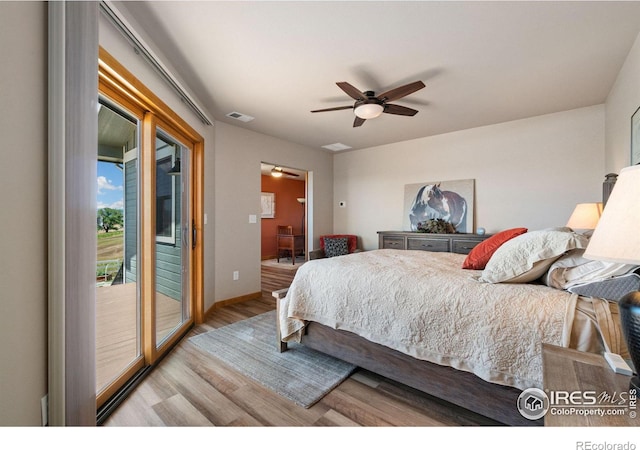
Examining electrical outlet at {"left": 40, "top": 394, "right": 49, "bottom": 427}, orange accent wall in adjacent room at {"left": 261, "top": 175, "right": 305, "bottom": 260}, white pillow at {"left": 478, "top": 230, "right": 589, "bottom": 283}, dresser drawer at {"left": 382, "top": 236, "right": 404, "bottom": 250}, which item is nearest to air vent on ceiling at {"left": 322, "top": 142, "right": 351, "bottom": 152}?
dresser drawer at {"left": 382, "top": 236, "right": 404, "bottom": 250}

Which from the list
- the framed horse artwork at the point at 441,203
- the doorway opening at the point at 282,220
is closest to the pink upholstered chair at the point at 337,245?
the framed horse artwork at the point at 441,203

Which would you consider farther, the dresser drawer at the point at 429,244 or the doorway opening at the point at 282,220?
the doorway opening at the point at 282,220

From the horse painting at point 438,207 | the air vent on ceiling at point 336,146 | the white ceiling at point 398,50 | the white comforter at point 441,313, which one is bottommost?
the white comforter at point 441,313

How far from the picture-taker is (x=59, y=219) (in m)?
1.04

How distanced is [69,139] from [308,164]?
3938mm

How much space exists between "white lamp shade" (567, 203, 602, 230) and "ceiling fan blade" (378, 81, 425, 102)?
2.04m

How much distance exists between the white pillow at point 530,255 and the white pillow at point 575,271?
0.04m

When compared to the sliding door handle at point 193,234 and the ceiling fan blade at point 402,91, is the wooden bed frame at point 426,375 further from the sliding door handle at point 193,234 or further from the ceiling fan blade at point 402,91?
the ceiling fan blade at point 402,91

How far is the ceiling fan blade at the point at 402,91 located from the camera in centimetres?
218

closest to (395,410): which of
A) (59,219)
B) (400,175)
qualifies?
(59,219)

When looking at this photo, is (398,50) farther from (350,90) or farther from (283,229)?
(283,229)

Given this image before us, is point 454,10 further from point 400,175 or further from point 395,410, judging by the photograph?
point 400,175

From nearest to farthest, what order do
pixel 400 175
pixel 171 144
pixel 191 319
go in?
pixel 171 144 → pixel 191 319 → pixel 400 175

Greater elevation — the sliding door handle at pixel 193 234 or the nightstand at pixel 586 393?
the sliding door handle at pixel 193 234
